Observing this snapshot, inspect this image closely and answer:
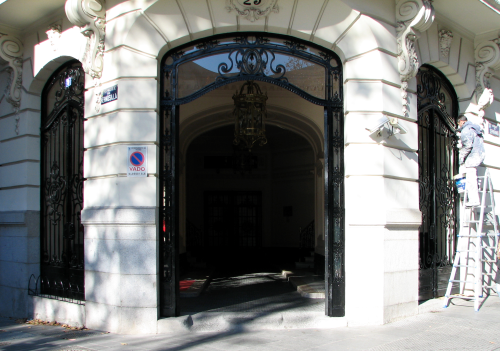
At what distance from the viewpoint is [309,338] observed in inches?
236

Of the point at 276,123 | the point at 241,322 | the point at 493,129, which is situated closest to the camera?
the point at 241,322

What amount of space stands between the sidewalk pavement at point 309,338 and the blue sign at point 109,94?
3236 millimetres

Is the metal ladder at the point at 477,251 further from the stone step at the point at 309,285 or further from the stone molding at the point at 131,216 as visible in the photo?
the stone molding at the point at 131,216

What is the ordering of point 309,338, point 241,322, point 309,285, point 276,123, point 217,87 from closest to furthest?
1. point 309,338
2. point 241,322
3. point 217,87
4. point 309,285
5. point 276,123

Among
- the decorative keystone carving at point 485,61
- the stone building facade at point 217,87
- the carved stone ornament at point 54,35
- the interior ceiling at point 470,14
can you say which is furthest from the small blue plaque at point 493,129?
the carved stone ornament at point 54,35

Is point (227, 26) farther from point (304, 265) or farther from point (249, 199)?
point (249, 199)

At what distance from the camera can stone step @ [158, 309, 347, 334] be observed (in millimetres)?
6379

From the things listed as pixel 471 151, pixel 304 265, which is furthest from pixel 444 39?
pixel 304 265

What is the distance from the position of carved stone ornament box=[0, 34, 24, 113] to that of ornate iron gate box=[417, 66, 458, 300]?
23.4 ft

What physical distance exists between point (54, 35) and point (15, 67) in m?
1.29

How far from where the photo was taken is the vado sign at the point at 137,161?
6.48 metres

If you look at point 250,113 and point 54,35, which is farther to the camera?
point 250,113

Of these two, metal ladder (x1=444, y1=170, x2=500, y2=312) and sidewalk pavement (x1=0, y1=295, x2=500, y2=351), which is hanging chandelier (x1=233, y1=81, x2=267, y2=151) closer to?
sidewalk pavement (x1=0, y1=295, x2=500, y2=351)

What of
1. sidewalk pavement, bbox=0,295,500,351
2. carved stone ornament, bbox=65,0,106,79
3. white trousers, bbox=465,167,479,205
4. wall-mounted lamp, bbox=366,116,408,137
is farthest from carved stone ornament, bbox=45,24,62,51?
white trousers, bbox=465,167,479,205
